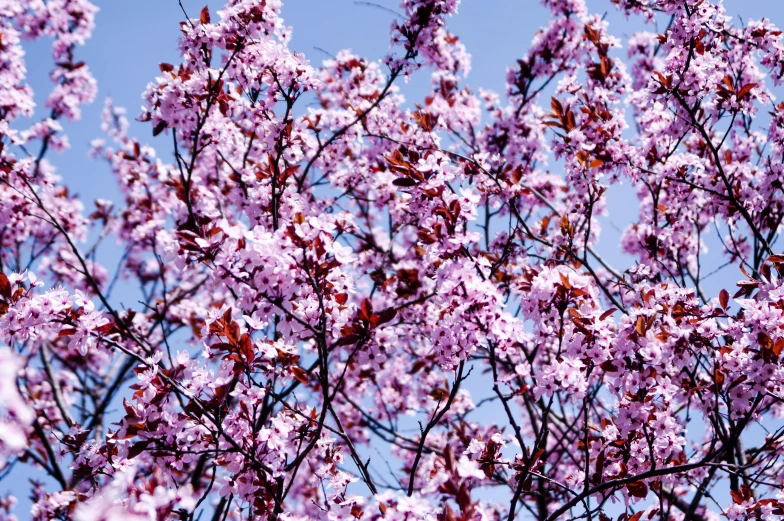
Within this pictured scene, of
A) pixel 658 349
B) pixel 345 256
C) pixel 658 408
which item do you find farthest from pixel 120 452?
pixel 658 408

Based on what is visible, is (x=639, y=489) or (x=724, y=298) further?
(x=724, y=298)

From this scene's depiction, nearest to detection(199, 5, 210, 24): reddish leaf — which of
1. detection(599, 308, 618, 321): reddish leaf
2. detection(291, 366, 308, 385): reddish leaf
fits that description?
detection(291, 366, 308, 385): reddish leaf

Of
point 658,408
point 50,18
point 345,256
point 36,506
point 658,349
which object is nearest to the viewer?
point 345,256

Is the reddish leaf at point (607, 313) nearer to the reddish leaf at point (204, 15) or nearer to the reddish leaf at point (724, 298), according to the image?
the reddish leaf at point (724, 298)

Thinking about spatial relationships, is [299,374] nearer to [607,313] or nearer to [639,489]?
[607,313]

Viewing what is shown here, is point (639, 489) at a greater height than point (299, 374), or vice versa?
point (299, 374)

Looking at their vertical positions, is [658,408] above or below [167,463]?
above

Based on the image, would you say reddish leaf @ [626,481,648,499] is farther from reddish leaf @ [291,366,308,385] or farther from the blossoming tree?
reddish leaf @ [291,366,308,385]

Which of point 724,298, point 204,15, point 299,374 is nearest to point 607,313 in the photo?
point 724,298

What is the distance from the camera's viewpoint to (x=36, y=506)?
15.8ft

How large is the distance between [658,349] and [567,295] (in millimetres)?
563

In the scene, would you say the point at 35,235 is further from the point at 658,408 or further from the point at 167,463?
the point at 658,408

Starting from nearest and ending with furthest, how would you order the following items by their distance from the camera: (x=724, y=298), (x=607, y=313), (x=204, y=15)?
(x=607, y=313) → (x=724, y=298) → (x=204, y=15)

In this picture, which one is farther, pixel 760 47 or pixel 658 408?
pixel 760 47
